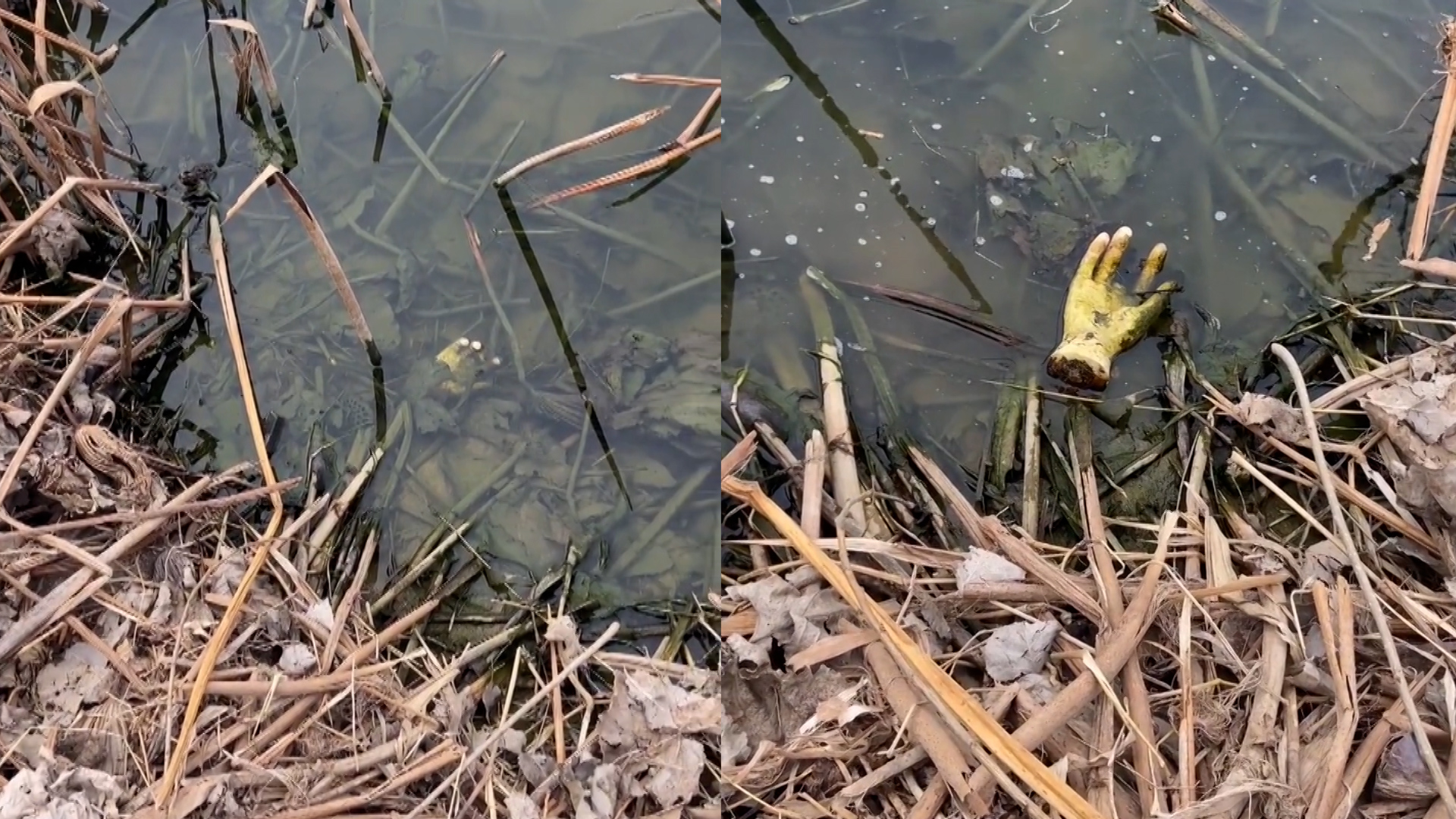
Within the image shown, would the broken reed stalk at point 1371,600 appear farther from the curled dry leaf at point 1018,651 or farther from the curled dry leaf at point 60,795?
the curled dry leaf at point 60,795

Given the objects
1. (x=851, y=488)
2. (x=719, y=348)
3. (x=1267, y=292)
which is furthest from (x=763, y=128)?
(x=1267, y=292)

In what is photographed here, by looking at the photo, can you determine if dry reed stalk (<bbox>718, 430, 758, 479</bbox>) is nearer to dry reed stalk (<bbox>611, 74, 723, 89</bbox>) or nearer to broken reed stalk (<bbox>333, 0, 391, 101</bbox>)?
dry reed stalk (<bbox>611, 74, 723, 89</bbox>)

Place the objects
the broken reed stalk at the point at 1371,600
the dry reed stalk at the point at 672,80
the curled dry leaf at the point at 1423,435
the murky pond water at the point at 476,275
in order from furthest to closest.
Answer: the dry reed stalk at the point at 672,80
the murky pond water at the point at 476,275
the curled dry leaf at the point at 1423,435
the broken reed stalk at the point at 1371,600

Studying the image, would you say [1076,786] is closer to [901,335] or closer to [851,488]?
[851,488]

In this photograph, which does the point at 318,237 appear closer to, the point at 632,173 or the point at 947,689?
the point at 632,173

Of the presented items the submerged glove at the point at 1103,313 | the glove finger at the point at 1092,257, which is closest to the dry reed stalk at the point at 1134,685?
the submerged glove at the point at 1103,313

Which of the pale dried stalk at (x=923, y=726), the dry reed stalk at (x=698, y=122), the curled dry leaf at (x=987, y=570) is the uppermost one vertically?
the dry reed stalk at (x=698, y=122)

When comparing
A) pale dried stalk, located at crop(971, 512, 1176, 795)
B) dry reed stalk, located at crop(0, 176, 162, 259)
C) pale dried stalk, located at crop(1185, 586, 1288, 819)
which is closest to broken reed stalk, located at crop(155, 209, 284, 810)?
dry reed stalk, located at crop(0, 176, 162, 259)
